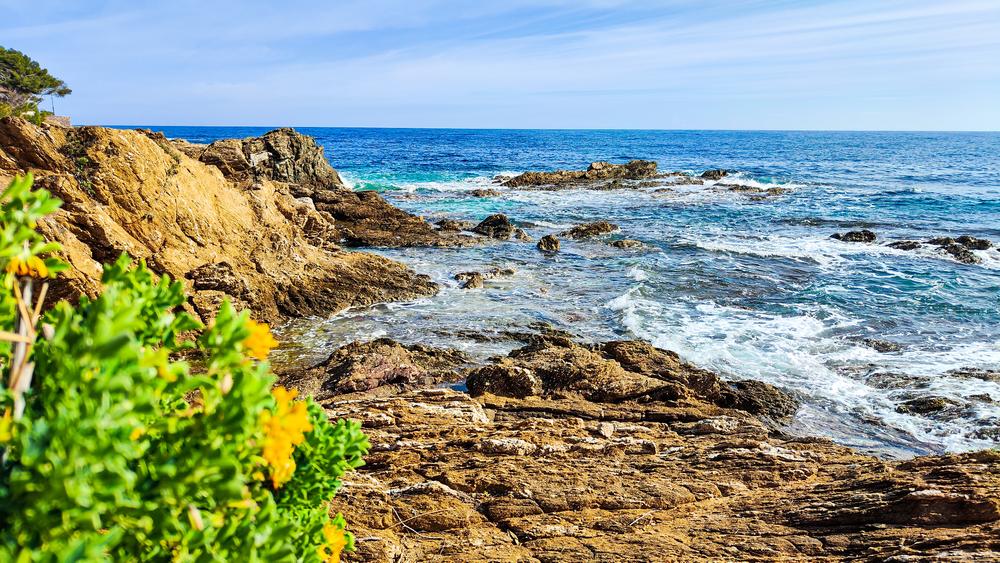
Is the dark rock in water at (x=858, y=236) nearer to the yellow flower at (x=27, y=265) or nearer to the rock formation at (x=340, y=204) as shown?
the rock formation at (x=340, y=204)

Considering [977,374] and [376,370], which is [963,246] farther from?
[376,370]

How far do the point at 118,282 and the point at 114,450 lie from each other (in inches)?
37.2

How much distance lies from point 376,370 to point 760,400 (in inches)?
242

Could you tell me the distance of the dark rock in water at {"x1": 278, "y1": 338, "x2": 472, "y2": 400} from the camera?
10156mm

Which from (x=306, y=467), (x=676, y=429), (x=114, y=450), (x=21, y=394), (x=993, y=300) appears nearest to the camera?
(x=114, y=450)

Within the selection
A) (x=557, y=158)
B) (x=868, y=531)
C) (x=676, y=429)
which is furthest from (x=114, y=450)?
(x=557, y=158)

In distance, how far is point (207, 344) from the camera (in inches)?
88.7

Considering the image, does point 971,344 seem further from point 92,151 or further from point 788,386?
point 92,151

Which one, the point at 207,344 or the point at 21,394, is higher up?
the point at 207,344

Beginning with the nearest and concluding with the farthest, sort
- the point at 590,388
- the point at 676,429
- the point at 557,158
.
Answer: the point at 676,429 → the point at 590,388 → the point at 557,158

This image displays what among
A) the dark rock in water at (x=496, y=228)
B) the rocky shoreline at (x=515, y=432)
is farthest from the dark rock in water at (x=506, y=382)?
the dark rock in water at (x=496, y=228)

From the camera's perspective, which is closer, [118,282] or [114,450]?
[114,450]

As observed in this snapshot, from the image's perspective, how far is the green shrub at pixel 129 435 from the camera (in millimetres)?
1789

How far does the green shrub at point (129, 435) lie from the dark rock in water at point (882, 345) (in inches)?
545
